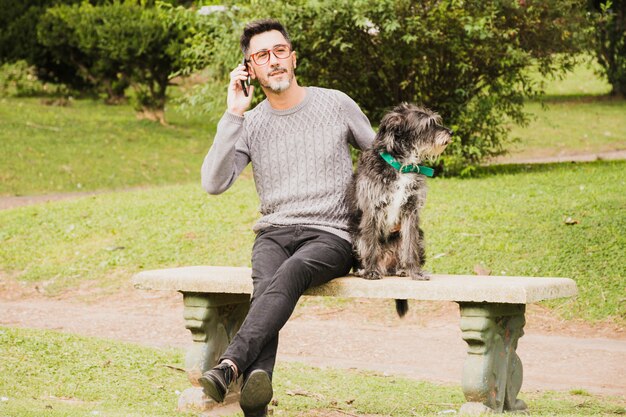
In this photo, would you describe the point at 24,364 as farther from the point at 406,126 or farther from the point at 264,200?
the point at 406,126

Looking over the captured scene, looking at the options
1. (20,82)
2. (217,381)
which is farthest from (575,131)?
(217,381)

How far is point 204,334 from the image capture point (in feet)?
19.5

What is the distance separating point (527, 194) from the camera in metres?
12.2

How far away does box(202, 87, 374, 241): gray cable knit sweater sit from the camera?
5637 mm

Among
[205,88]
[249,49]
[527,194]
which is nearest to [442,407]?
[249,49]

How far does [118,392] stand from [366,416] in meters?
1.53

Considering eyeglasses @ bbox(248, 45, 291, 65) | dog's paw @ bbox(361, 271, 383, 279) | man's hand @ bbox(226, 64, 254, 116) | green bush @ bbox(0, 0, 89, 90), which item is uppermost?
eyeglasses @ bbox(248, 45, 291, 65)

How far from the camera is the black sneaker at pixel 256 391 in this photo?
4.88 metres

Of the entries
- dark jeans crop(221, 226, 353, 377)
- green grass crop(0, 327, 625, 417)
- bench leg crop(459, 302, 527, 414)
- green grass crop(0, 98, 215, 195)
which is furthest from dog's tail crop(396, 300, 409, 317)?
green grass crop(0, 98, 215, 195)

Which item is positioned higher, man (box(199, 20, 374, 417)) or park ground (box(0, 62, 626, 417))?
man (box(199, 20, 374, 417))

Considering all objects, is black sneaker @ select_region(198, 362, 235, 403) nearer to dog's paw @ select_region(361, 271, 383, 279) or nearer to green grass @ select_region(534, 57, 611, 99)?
dog's paw @ select_region(361, 271, 383, 279)

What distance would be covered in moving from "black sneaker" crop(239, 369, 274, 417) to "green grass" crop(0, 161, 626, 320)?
15.0ft

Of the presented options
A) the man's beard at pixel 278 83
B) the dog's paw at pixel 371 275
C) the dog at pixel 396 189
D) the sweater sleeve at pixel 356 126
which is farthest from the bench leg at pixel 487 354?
the man's beard at pixel 278 83

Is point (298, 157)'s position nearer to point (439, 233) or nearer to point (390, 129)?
point (390, 129)
